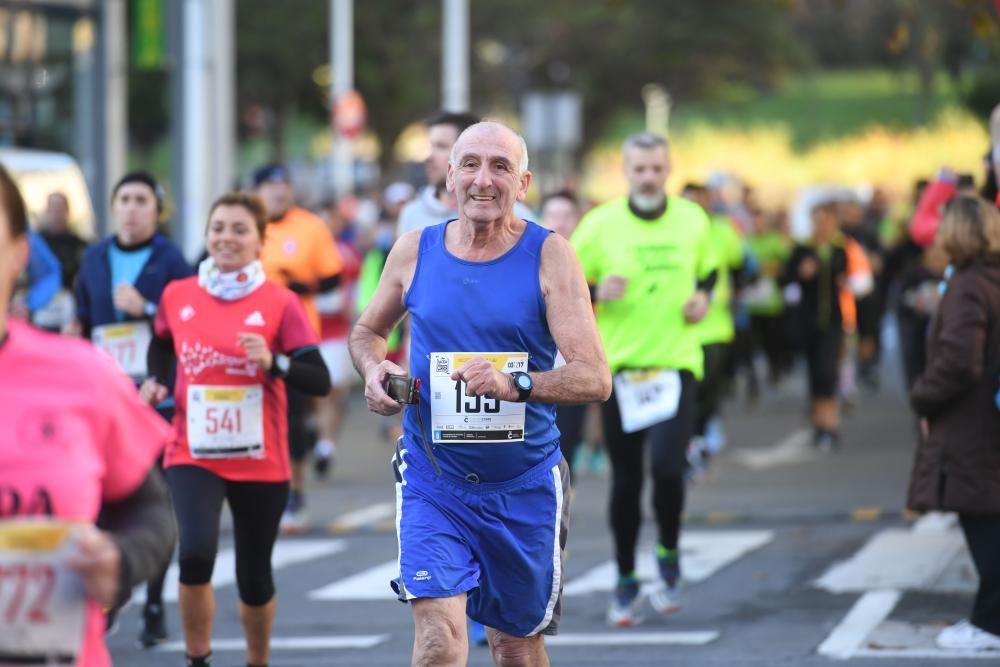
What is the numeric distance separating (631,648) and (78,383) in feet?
16.4

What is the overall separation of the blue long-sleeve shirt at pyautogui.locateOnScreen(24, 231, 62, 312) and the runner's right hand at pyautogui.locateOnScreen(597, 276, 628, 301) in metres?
3.25

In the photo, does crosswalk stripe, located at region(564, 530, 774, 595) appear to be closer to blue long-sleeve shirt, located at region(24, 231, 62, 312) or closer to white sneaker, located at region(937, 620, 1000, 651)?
white sneaker, located at region(937, 620, 1000, 651)

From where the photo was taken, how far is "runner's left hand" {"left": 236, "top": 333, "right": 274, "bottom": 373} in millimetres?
7238

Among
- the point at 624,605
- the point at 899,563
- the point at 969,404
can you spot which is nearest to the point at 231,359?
the point at 624,605

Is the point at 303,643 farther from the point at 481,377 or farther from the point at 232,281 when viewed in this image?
the point at 481,377

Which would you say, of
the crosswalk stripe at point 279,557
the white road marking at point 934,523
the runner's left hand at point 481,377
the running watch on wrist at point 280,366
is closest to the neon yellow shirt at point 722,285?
the white road marking at point 934,523

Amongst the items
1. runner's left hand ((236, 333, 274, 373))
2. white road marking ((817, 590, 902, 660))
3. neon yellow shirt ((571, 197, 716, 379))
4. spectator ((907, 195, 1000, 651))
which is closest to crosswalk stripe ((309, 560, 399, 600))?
neon yellow shirt ((571, 197, 716, 379))

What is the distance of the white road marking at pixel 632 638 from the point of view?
27.8ft

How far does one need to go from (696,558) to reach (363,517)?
112 inches

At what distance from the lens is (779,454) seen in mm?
16516

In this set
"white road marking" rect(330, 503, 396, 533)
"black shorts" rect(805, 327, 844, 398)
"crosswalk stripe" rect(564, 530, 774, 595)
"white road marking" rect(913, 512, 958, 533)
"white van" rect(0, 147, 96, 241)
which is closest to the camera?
"crosswalk stripe" rect(564, 530, 774, 595)

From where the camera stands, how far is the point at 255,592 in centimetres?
723

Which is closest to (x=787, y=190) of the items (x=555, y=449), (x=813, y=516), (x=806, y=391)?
(x=806, y=391)

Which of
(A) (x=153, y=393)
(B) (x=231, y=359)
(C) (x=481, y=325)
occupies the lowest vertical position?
(A) (x=153, y=393)
